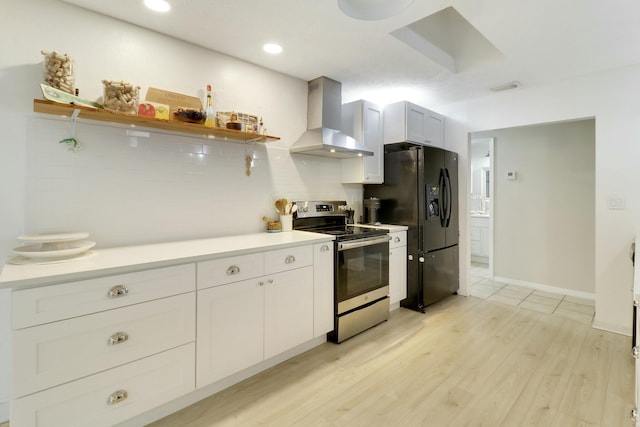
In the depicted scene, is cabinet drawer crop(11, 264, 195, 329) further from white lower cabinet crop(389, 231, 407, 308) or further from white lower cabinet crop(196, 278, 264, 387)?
white lower cabinet crop(389, 231, 407, 308)

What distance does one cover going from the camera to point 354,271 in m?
2.69

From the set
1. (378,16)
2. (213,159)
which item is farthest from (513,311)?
(213,159)

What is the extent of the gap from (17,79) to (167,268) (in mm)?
1384

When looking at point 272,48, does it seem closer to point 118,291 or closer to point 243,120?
point 243,120

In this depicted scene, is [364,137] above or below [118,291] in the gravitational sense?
above

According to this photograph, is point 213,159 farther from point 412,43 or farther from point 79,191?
point 412,43

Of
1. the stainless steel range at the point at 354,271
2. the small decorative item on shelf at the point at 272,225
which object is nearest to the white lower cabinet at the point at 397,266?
the stainless steel range at the point at 354,271

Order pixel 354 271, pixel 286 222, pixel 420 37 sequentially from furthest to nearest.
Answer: pixel 286 222 < pixel 354 271 < pixel 420 37

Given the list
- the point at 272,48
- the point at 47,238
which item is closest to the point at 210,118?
the point at 272,48

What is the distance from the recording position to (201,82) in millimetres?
2400

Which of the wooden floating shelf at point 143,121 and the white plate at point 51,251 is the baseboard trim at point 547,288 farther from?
the white plate at point 51,251

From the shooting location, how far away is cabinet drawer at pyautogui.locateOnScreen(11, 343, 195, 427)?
1306 mm

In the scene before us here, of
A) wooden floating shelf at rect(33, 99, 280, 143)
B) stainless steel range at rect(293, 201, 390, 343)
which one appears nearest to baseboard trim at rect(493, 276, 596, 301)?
stainless steel range at rect(293, 201, 390, 343)

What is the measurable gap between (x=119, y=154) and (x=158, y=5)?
98cm
